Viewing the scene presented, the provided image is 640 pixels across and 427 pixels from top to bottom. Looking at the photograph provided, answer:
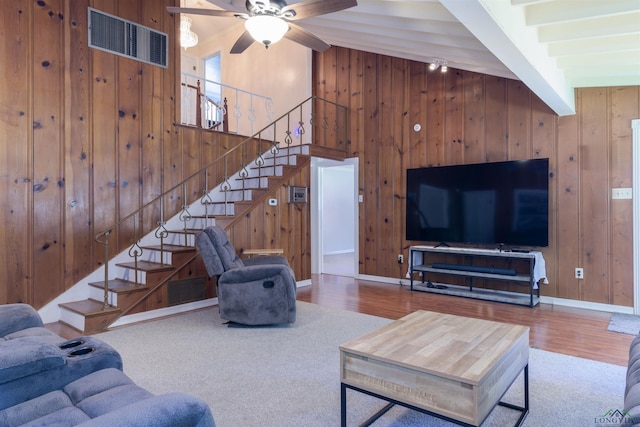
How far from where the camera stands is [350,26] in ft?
13.5

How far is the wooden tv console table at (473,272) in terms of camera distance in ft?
15.0

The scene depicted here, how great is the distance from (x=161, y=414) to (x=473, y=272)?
4.54 meters

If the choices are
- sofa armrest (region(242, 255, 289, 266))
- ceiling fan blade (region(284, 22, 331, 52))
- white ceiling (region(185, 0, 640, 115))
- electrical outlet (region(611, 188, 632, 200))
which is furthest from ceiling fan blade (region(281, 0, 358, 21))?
electrical outlet (region(611, 188, 632, 200))

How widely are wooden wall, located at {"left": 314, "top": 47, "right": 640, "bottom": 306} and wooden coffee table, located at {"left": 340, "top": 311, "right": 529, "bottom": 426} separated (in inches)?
119

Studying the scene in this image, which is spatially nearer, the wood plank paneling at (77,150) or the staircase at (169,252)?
the staircase at (169,252)

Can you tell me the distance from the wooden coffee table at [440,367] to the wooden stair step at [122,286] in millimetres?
2862

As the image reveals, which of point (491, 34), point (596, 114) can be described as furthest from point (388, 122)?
point (491, 34)

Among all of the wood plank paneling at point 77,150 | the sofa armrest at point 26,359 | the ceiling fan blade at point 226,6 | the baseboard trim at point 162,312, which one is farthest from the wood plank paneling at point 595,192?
the wood plank paneling at point 77,150

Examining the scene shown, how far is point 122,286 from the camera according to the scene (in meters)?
4.13

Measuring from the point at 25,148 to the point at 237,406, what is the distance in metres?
3.57

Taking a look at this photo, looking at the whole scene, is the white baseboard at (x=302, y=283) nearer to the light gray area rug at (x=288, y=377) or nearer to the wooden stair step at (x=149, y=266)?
the light gray area rug at (x=288, y=377)

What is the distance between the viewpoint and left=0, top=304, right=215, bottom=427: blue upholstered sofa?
1079mm

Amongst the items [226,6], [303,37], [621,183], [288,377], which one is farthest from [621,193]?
[226,6]

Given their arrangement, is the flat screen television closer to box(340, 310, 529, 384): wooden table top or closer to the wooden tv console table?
the wooden tv console table
